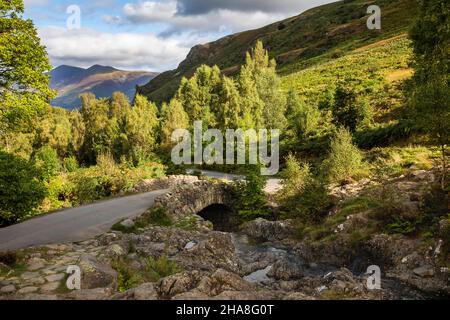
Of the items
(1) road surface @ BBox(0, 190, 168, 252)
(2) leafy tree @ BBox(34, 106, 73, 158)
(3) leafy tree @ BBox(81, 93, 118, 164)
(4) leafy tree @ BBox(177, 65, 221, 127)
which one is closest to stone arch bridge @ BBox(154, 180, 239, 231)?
(1) road surface @ BBox(0, 190, 168, 252)

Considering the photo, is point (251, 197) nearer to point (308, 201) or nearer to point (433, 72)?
point (308, 201)

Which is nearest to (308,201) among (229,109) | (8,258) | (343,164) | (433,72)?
(343,164)

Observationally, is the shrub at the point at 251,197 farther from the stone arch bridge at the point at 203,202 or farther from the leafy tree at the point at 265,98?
the leafy tree at the point at 265,98

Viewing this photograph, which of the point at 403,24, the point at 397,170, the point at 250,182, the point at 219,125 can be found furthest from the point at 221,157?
the point at 403,24

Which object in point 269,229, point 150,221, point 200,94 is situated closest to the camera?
point 150,221

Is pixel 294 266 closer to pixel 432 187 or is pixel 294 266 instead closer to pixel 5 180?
pixel 432 187

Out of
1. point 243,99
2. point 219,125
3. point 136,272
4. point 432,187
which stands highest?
point 243,99

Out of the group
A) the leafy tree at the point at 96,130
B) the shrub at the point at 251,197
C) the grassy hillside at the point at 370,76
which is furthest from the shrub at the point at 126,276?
the leafy tree at the point at 96,130

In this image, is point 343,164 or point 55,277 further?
point 343,164

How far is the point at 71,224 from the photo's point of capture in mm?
16625

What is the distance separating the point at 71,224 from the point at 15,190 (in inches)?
120

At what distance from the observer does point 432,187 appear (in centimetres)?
Result: 2056

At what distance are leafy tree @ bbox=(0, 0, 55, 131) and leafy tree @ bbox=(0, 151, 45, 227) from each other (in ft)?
16.5
